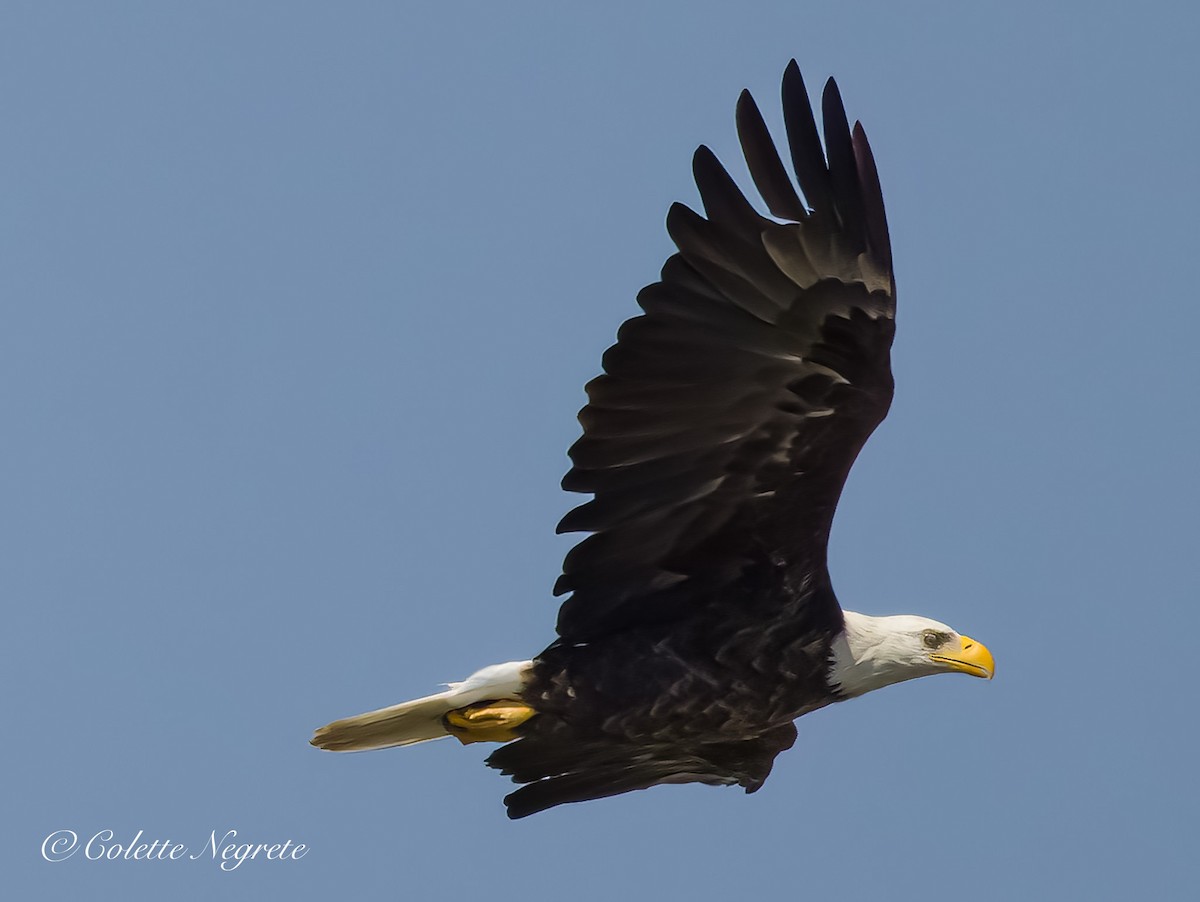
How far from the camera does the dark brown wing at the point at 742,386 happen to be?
8.06 metres

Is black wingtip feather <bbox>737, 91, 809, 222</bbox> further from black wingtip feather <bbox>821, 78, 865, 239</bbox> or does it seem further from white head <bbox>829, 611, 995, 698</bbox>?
white head <bbox>829, 611, 995, 698</bbox>

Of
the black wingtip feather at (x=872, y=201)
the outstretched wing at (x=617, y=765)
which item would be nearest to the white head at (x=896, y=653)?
the outstretched wing at (x=617, y=765)

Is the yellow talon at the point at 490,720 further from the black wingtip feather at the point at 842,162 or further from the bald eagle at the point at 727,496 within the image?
the black wingtip feather at the point at 842,162

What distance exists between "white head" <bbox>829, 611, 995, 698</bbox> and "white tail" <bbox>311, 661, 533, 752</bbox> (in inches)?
53.5

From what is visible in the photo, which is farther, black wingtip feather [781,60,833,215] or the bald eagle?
the bald eagle

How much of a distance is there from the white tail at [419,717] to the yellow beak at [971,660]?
1.82 meters

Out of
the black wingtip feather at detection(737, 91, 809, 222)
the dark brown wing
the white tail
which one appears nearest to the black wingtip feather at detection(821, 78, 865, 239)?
the dark brown wing

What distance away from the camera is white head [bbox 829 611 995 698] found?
8.93 meters

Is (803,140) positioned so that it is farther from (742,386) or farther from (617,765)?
(617,765)

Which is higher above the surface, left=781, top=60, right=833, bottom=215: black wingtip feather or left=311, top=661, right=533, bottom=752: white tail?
left=781, top=60, right=833, bottom=215: black wingtip feather

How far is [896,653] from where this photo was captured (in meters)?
9.04

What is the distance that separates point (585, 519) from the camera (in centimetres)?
855

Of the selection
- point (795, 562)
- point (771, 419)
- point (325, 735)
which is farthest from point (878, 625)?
point (325, 735)

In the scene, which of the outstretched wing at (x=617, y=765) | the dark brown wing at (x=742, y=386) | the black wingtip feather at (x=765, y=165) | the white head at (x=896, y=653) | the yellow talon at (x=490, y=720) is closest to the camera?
the black wingtip feather at (x=765, y=165)
